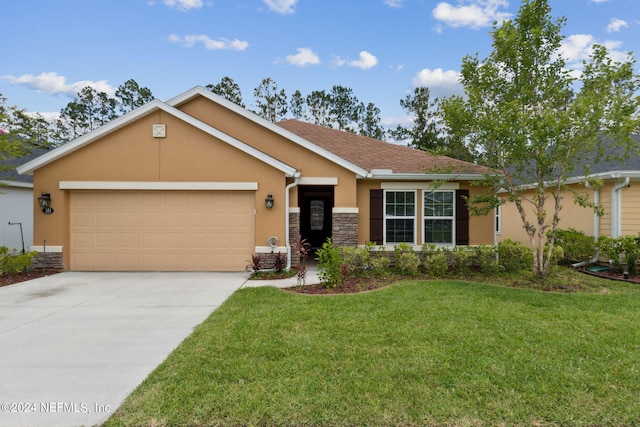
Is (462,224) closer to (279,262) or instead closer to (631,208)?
(631,208)

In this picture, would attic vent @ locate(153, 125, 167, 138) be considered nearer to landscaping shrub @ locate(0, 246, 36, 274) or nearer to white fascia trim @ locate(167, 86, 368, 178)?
white fascia trim @ locate(167, 86, 368, 178)

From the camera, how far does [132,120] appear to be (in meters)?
8.84

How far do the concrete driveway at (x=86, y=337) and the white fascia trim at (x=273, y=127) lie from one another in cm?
422

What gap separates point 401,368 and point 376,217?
6685 mm

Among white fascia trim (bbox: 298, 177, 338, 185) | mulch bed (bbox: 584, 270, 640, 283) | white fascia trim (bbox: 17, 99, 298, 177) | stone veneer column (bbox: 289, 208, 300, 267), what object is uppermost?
white fascia trim (bbox: 17, 99, 298, 177)

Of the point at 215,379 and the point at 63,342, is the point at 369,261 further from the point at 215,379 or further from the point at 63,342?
the point at 63,342

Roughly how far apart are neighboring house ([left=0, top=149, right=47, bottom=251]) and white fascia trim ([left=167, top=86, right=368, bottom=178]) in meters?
7.50

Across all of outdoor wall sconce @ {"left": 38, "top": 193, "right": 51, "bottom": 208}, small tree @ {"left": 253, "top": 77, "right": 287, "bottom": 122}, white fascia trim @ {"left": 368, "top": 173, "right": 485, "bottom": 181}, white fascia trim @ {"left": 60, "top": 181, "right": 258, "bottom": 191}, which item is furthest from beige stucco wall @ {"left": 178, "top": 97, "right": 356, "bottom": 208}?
small tree @ {"left": 253, "top": 77, "right": 287, "bottom": 122}

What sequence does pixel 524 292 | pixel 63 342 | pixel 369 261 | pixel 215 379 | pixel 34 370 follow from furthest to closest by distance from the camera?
pixel 369 261
pixel 524 292
pixel 63 342
pixel 34 370
pixel 215 379

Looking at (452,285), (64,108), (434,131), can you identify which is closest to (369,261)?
(452,285)

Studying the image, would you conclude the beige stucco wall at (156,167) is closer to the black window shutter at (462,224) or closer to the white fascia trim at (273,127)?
the white fascia trim at (273,127)

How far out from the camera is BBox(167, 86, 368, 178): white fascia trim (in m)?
9.36

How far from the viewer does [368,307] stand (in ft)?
18.3

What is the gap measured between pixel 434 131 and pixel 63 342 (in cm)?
2869
